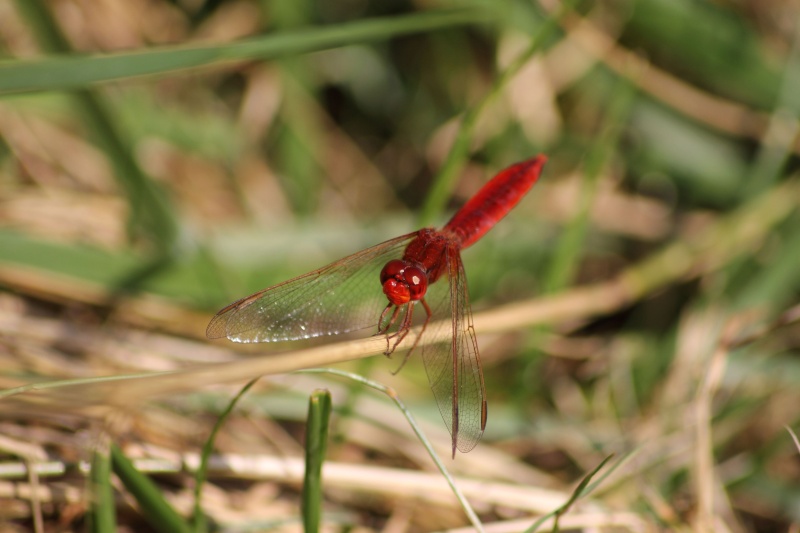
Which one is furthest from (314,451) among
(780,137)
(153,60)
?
(780,137)

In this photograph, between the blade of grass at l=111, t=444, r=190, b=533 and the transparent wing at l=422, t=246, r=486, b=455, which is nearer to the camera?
the blade of grass at l=111, t=444, r=190, b=533

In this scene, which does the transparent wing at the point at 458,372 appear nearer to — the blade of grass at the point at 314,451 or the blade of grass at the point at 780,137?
the blade of grass at the point at 314,451

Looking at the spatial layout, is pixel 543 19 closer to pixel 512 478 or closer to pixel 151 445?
pixel 512 478

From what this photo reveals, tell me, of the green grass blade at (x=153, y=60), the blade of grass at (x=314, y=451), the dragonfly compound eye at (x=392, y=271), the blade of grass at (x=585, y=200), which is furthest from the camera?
the blade of grass at (x=585, y=200)

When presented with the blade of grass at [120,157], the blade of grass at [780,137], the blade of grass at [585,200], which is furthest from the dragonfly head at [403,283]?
the blade of grass at [780,137]

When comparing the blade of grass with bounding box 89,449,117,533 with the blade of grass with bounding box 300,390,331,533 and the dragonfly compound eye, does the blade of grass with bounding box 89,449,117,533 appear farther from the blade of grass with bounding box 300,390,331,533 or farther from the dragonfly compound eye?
the dragonfly compound eye

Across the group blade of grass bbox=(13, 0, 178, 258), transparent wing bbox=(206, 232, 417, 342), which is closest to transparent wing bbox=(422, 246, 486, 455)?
transparent wing bbox=(206, 232, 417, 342)

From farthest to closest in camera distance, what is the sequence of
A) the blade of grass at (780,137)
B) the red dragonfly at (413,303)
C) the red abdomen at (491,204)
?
the blade of grass at (780,137) < the red abdomen at (491,204) < the red dragonfly at (413,303)


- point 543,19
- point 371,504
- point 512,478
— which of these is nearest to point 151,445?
point 371,504

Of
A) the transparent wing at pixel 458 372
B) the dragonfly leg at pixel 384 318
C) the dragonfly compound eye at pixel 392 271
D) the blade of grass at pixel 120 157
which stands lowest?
the transparent wing at pixel 458 372
